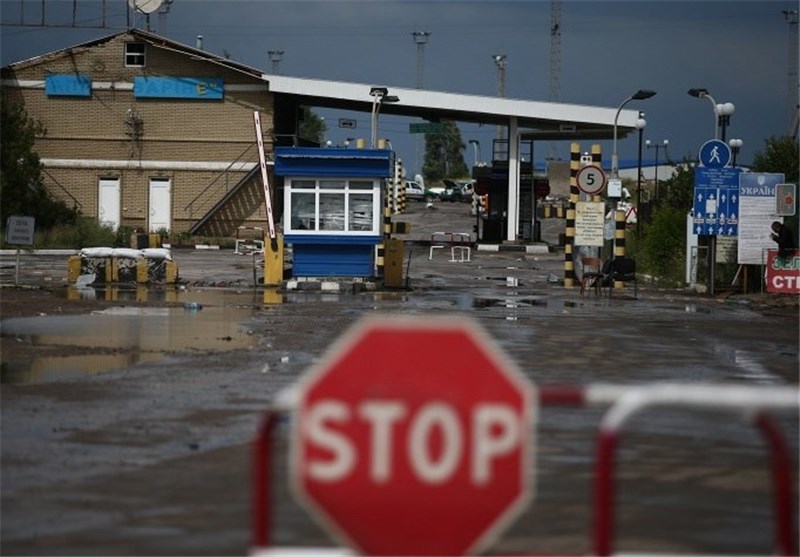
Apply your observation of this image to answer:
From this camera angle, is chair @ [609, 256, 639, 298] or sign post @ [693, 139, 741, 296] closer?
sign post @ [693, 139, 741, 296]

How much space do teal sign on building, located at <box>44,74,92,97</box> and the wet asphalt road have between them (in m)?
43.5

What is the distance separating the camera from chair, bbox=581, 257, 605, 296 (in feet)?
112

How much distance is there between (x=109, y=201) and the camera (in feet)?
219

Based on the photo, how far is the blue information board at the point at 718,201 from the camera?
34.1 meters

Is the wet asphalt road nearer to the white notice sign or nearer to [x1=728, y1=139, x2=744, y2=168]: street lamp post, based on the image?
the white notice sign

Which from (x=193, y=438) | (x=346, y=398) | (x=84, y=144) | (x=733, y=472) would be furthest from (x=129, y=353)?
(x=84, y=144)

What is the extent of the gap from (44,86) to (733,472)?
2349 inches

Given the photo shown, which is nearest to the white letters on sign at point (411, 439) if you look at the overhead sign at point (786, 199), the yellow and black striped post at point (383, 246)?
the overhead sign at point (786, 199)

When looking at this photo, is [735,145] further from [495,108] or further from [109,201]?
[109,201]

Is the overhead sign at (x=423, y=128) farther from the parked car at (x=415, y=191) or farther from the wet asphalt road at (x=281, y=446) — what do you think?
the parked car at (x=415, y=191)

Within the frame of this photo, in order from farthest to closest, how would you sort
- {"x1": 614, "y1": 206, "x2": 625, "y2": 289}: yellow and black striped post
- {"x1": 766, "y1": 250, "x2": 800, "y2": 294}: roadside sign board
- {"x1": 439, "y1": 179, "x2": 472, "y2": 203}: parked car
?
1. {"x1": 439, "y1": 179, "x2": 472, "y2": 203}: parked car
2. {"x1": 614, "y1": 206, "x2": 625, "y2": 289}: yellow and black striped post
3. {"x1": 766, "y1": 250, "x2": 800, "y2": 294}: roadside sign board

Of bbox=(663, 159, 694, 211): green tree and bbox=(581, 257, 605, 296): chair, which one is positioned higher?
bbox=(663, 159, 694, 211): green tree

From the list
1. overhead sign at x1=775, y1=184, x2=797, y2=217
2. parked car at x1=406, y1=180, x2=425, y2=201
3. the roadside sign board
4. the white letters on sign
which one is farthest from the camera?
parked car at x1=406, y1=180, x2=425, y2=201

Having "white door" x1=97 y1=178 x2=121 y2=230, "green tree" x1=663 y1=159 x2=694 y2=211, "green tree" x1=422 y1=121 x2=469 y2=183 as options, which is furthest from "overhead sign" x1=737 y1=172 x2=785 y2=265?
"green tree" x1=422 y1=121 x2=469 y2=183
